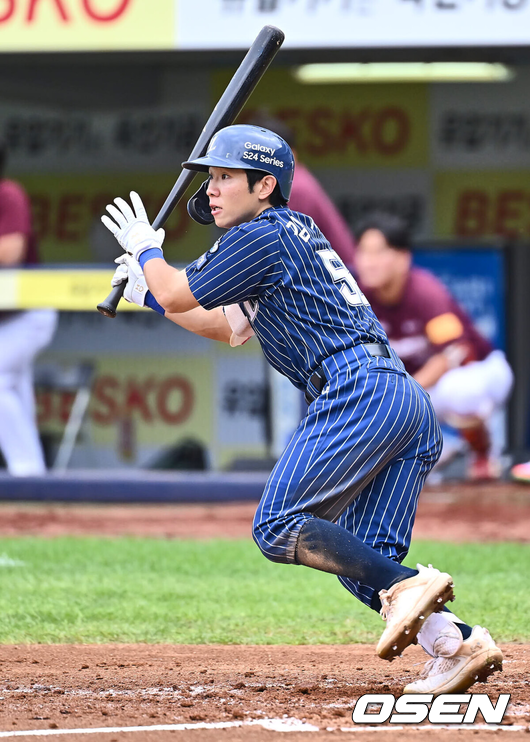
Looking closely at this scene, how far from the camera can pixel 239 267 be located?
326 cm

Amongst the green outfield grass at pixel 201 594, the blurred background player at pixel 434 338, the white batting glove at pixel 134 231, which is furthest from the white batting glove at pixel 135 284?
the blurred background player at pixel 434 338

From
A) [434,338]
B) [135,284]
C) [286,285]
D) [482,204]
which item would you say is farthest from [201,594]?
[482,204]

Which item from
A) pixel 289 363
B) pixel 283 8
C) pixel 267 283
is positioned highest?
pixel 283 8

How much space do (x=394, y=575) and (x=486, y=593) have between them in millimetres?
2367

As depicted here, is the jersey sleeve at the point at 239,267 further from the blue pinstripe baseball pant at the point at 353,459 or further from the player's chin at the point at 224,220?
the blue pinstripe baseball pant at the point at 353,459

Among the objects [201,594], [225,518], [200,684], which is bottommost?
[225,518]

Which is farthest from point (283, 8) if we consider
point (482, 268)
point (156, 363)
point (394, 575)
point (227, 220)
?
point (394, 575)

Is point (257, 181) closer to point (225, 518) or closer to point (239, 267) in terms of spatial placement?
point (239, 267)

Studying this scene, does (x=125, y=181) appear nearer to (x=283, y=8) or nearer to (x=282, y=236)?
(x=283, y=8)

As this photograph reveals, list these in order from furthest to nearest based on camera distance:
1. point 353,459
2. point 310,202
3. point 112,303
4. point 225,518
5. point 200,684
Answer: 1. point 225,518
2. point 310,202
3. point 112,303
4. point 200,684
5. point 353,459

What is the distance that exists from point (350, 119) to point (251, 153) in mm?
7951

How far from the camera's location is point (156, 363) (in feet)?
34.2

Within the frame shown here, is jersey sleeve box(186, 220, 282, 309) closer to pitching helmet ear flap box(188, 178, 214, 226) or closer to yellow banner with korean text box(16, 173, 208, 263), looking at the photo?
pitching helmet ear flap box(188, 178, 214, 226)

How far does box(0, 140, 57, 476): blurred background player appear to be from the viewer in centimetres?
822
